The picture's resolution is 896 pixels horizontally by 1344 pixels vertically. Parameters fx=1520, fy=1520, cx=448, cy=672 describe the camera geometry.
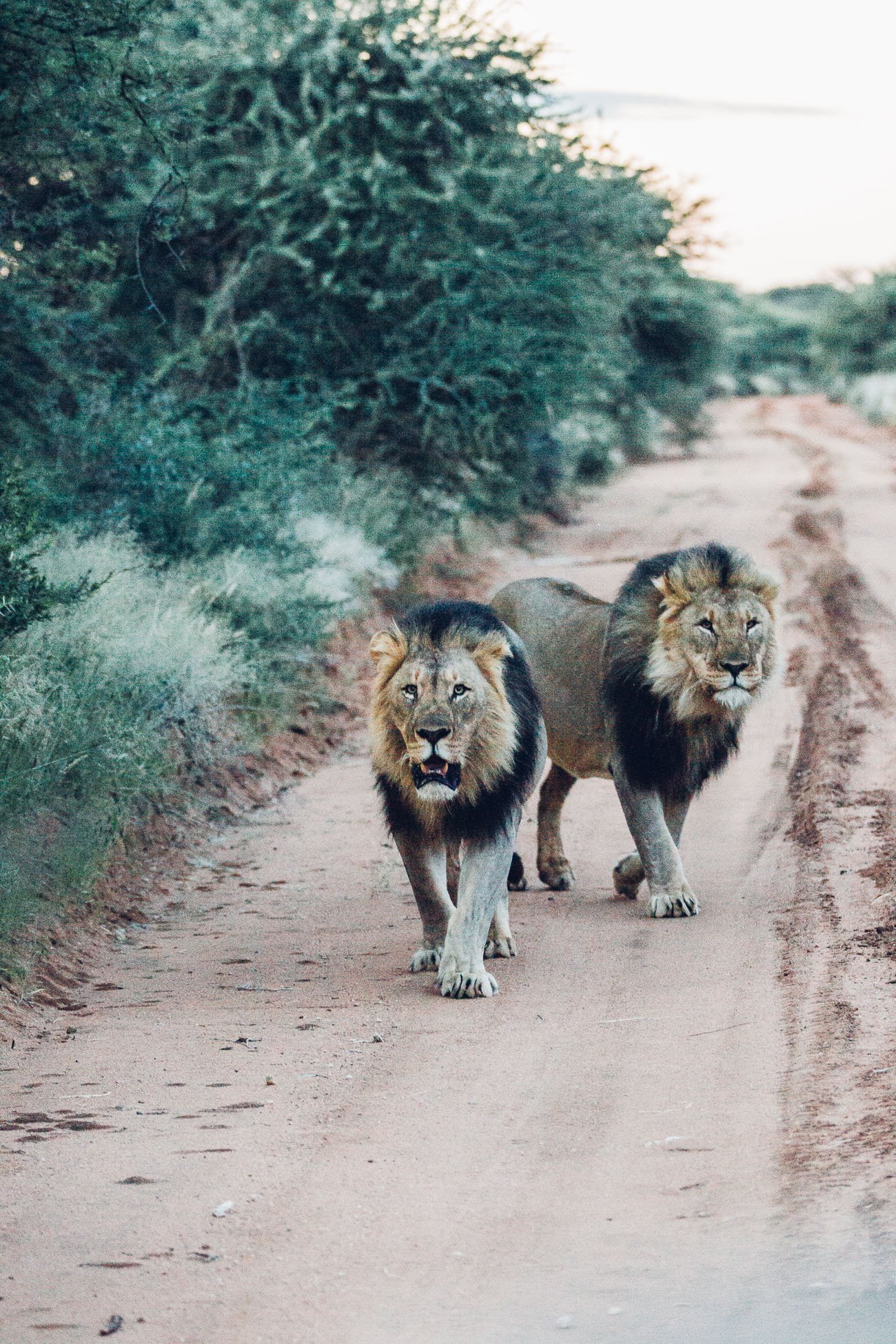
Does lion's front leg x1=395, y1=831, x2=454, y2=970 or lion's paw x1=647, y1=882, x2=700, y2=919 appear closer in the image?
lion's front leg x1=395, y1=831, x2=454, y2=970

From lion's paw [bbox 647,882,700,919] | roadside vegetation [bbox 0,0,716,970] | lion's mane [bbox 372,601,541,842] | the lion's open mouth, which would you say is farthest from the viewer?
roadside vegetation [bbox 0,0,716,970]

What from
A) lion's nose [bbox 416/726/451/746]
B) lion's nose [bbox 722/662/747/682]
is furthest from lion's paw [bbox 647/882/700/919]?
lion's nose [bbox 416/726/451/746]

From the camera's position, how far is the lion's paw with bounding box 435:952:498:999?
6.49 metres

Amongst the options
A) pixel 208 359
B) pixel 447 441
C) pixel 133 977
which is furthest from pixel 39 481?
pixel 447 441

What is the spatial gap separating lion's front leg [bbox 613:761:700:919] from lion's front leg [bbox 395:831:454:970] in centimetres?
127

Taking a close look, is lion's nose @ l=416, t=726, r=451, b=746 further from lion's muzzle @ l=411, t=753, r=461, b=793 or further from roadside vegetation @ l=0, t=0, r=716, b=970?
roadside vegetation @ l=0, t=0, r=716, b=970

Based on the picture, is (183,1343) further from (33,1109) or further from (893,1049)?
(893,1049)

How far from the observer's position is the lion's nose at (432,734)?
636cm

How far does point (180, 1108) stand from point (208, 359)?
13.6 meters

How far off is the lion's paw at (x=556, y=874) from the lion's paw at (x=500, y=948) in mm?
1441

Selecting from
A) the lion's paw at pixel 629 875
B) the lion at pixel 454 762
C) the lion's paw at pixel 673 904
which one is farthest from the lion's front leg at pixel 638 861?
the lion at pixel 454 762

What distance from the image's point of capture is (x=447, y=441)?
60.9 ft

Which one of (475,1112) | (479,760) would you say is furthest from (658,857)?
(475,1112)

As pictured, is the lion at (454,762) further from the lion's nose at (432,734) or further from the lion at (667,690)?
the lion at (667,690)
